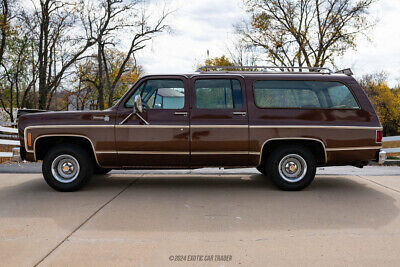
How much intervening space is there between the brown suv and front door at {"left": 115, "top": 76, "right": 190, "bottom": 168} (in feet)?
0.05

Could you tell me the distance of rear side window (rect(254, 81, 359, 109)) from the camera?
592cm

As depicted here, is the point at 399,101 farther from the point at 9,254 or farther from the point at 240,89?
the point at 9,254

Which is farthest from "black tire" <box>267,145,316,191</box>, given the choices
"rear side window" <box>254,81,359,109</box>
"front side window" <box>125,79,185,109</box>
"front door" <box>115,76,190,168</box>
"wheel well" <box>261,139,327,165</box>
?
"front side window" <box>125,79,185,109</box>

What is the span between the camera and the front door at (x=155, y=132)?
579cm

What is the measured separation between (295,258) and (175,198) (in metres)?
2.63

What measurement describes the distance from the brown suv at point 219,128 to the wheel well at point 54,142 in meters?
0.02

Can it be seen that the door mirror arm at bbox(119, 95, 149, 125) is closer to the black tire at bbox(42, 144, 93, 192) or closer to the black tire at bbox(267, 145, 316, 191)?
the black tire at bbox(42, 144, 93, 192)

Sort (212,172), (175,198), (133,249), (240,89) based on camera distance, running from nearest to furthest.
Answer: (133,249)
(175,198)
(240,89)
(212,172)

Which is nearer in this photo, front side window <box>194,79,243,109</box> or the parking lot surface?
the parking lot surface

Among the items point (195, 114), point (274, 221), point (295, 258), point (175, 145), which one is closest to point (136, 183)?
point (175, 145)

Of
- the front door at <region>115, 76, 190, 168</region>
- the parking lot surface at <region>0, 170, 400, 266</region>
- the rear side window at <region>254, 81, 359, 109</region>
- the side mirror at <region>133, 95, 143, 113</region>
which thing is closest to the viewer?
the parking lot surface at <region>0, 170, 400, 266</region>

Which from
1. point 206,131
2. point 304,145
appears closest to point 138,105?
point 206,131

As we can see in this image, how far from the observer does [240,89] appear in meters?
5.92

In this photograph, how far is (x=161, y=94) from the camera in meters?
5.95
